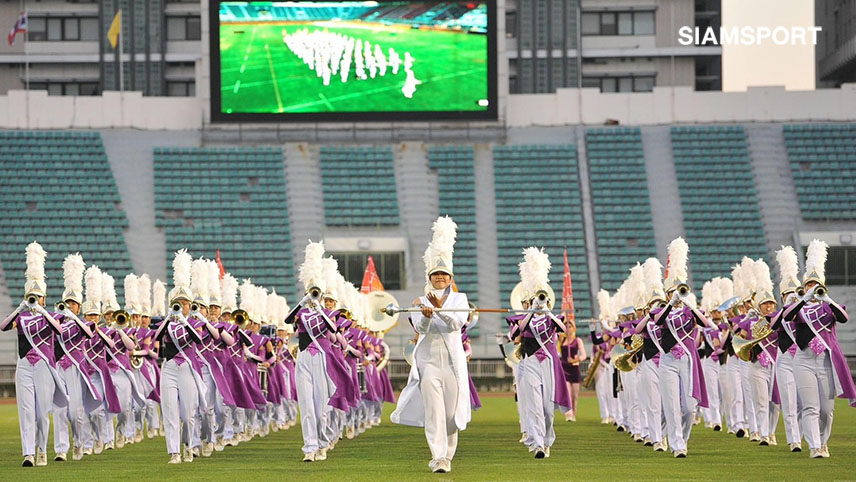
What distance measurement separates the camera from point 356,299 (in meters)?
26.5

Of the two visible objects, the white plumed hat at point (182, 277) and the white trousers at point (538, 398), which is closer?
the white plumed hat at point (182, 277)

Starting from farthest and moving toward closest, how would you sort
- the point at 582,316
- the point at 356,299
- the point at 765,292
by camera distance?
the point at 582,316 < the point at 356,299 < the point at 765,292

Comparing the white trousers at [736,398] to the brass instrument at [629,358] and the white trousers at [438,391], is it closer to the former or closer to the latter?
the brass instrument at [629,358]

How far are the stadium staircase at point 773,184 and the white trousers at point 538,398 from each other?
2856cm

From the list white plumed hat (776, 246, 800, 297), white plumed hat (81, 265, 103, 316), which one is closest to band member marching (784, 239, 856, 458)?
white plumed hat (776, 246, 800, 297)

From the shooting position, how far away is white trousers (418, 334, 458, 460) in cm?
1460

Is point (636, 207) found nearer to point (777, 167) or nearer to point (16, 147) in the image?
point (777, 167)

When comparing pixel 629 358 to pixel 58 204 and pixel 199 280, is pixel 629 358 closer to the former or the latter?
pixel 199 280

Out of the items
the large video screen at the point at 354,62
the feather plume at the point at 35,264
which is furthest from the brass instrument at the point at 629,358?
the large video screen at the point at 354,62

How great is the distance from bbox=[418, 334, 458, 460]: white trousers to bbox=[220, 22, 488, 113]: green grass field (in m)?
33.8

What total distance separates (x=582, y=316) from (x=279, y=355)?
2050cm

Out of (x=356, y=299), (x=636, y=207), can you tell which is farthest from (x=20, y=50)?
(x=356, y=299)

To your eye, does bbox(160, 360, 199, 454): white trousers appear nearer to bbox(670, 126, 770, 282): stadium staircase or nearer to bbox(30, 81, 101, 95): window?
bbox(670, 126, 770, 282): stadium staircase

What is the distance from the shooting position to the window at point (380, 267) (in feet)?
149
